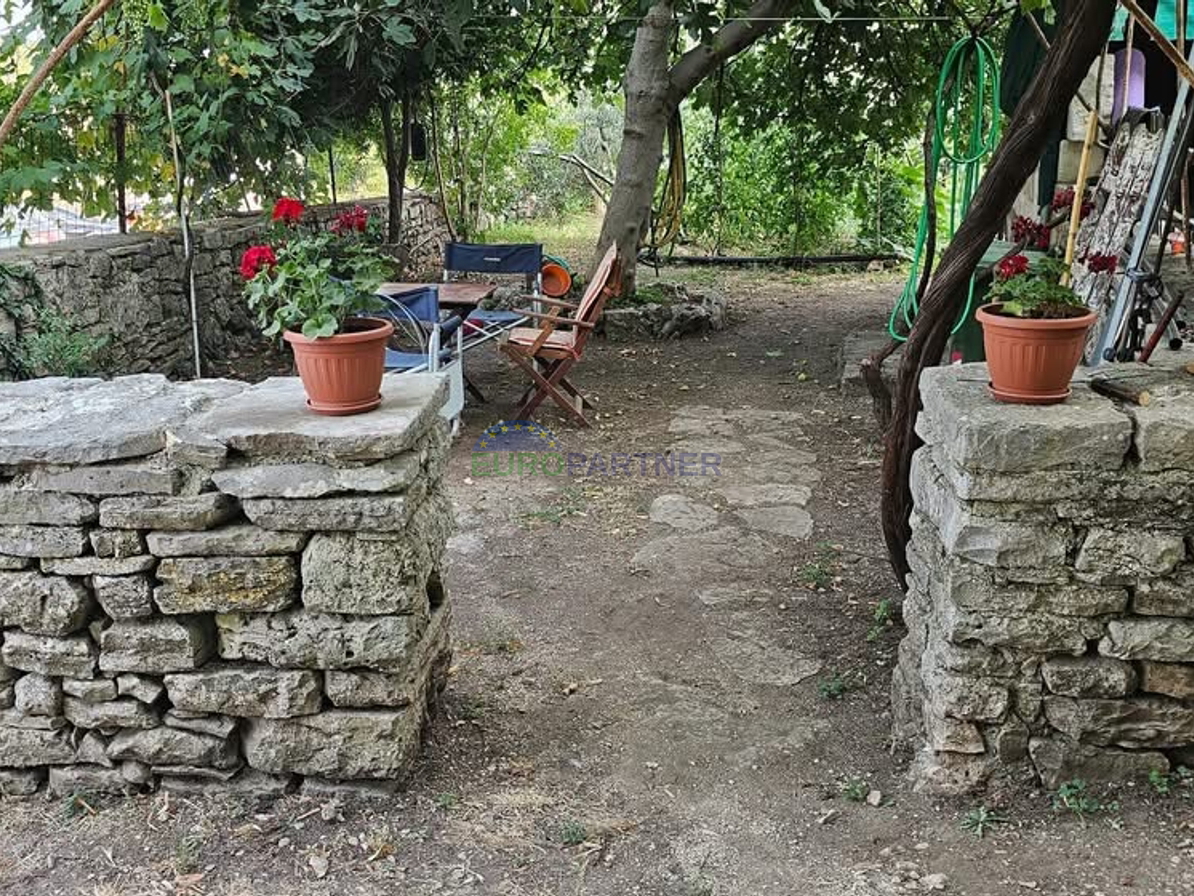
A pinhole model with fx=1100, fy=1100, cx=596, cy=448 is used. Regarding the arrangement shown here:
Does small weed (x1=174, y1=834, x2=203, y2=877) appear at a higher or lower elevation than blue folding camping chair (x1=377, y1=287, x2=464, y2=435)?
lower

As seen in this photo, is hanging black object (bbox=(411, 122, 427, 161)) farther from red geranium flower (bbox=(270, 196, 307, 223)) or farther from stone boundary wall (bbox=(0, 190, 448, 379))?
red geranium flower (bbox=(270, 196, 307, 223))

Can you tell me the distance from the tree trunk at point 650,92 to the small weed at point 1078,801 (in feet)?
19.6

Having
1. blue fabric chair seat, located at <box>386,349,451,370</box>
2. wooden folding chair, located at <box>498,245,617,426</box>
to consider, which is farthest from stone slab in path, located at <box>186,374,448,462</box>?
wooden folding chair, located at <box>498,245,617,426</box>

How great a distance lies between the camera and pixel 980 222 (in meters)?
2.96

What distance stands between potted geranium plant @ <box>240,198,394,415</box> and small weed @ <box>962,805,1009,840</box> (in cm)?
161

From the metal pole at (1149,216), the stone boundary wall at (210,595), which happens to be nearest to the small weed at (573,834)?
the stone boundary wall at (210,595)

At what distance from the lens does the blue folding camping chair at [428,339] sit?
5.33 m

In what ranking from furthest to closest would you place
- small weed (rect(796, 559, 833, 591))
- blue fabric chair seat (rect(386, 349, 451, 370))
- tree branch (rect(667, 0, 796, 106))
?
tree branch (rect(667, 0, 796, 106)) → blue fabric chair seat (rect(386, 349, 451, 370)) → small weed (rect(796, 559, 833, 591))

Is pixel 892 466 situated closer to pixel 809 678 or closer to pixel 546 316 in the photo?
pixel 809 678

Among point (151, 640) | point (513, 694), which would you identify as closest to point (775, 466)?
point (513, 694)

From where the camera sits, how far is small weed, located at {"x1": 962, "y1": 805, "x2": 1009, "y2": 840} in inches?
93.1

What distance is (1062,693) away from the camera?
2367 mm

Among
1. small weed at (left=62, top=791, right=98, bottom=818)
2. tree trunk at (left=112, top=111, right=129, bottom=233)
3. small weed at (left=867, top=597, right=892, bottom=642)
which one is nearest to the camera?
small weed at (left=62, top=791, right=98, bottom=818)

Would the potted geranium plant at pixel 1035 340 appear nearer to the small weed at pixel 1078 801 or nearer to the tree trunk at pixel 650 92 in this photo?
the small weed at pixel 1078 801
